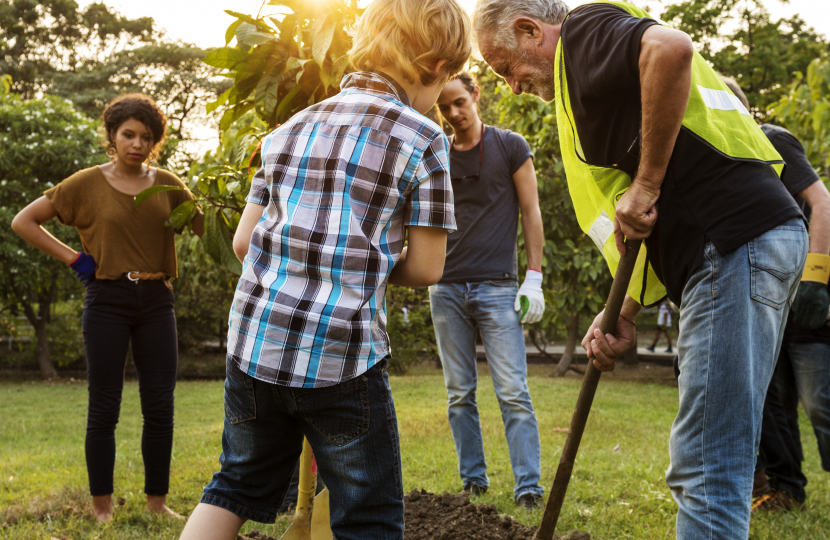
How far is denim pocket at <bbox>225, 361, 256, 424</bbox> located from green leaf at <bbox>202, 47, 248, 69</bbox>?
1340 mm

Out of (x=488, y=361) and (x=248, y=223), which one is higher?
(x=248, y=223)

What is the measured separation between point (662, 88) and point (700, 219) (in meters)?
0.36

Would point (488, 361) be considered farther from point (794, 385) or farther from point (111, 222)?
point (111, 222)

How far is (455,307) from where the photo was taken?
373cm

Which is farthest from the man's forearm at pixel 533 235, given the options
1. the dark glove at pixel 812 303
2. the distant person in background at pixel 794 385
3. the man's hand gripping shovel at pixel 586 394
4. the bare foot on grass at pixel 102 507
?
the bare foot on grass at pixel 102 507

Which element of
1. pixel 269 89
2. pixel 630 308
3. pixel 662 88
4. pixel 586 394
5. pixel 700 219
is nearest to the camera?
pixel 662 88

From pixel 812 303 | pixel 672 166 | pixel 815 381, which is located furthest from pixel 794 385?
pixel 672 166

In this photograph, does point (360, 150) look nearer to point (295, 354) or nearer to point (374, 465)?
point (295, 354)

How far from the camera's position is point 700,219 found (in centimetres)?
174

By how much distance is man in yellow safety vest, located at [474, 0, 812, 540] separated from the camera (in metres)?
1.66

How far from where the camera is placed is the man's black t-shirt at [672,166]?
1696 millimetres

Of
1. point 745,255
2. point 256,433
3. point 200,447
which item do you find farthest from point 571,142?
point 200,447

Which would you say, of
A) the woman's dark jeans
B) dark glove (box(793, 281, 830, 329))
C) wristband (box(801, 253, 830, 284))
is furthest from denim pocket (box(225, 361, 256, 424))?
dark glove (box(793, 281, 830, 329))

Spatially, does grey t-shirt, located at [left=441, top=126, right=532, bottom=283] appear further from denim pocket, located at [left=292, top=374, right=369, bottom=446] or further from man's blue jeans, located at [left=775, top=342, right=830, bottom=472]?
denim pocket, located at [left=292, top=374, right=369, bottom=446]
